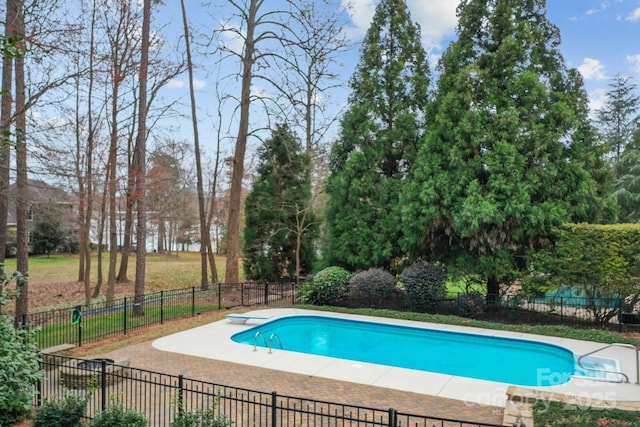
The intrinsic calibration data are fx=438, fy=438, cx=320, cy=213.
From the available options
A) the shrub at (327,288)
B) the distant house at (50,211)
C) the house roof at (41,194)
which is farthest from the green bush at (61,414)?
the shrub at (327,288)

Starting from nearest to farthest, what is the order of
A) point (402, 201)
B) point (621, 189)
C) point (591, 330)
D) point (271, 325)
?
point (591, 330) < point (271, 325) < point (402, 201) < point (621, 189)

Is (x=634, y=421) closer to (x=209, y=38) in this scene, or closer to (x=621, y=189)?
(x=209, y=38)

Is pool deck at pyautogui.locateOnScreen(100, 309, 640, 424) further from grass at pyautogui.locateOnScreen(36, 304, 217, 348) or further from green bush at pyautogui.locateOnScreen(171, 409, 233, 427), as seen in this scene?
green bush at pyautogui.locateOnScreen(171, 409, 233, 427)

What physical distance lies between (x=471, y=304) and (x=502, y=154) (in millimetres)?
5663

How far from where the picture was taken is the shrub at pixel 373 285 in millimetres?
17969

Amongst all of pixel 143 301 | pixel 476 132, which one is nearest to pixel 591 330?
pixel 476 132

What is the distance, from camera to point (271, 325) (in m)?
15.6

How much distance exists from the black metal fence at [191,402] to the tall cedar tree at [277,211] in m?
14.4

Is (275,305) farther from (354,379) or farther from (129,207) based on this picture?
(354,379)

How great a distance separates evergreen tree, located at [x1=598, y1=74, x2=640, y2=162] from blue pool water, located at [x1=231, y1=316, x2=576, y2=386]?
1091 inches

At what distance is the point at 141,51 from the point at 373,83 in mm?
10090

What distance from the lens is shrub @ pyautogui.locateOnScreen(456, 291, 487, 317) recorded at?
53.9 feet

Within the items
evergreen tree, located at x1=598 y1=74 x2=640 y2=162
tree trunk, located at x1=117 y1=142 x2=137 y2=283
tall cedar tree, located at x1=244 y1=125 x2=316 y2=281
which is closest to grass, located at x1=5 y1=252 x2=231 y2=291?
tree trunk, located at x1=117 y1=142 x2=137 y2=283

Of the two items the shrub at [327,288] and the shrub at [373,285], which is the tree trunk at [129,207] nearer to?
the shrub at [327,288]
